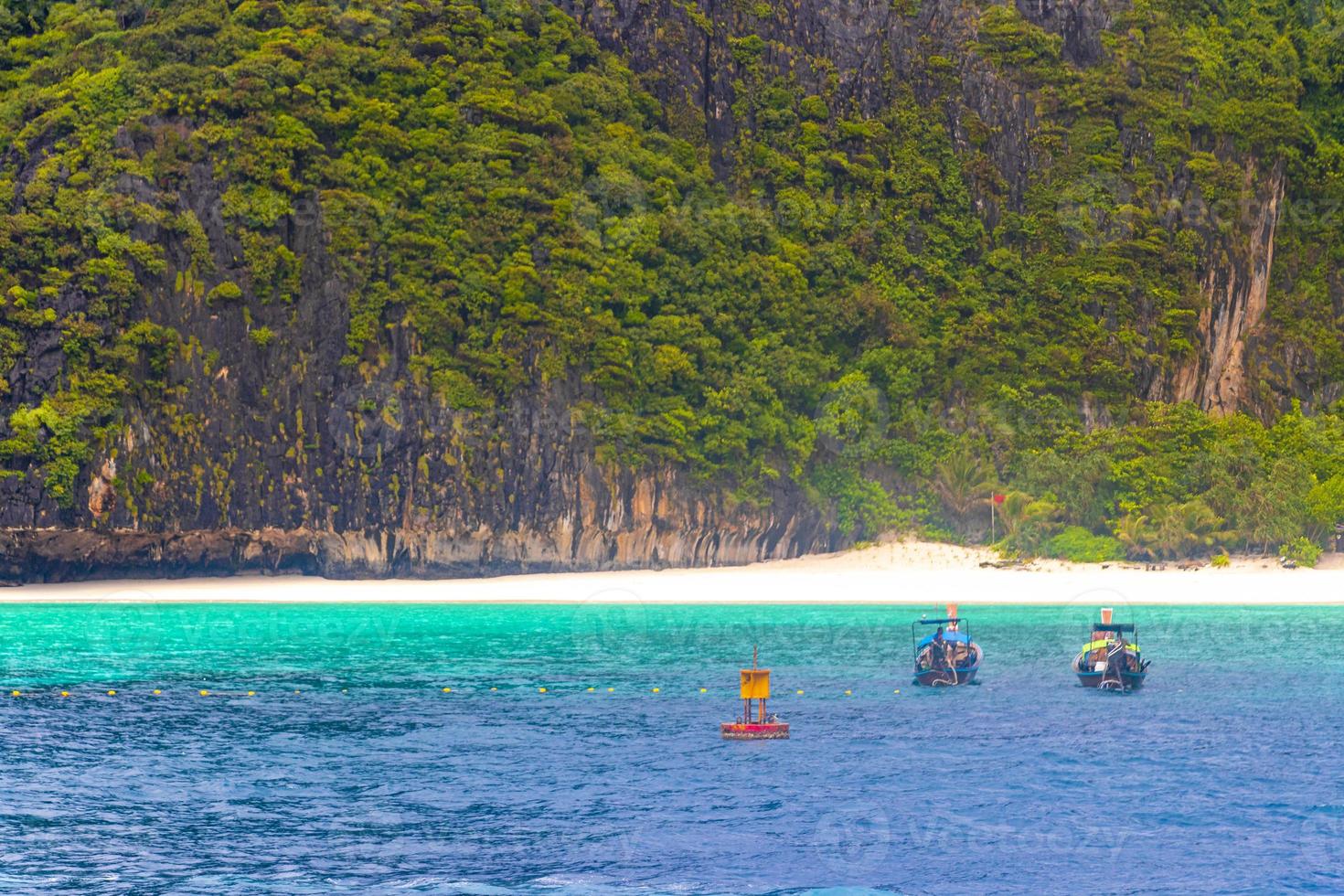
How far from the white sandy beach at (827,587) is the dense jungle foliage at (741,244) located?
11.7ft

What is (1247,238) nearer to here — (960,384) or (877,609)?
(960,384)

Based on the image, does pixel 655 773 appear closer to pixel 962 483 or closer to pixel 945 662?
pixel 945 662

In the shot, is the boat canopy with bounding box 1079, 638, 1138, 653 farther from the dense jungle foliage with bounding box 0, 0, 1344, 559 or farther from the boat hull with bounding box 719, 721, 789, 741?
the dense jungle foliage with bounding box 0, 0, 1344, 559

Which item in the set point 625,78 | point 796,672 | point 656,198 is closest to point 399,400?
point 656,198

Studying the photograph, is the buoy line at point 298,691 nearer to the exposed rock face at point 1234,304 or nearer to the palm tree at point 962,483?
the palm tree at point 962,483

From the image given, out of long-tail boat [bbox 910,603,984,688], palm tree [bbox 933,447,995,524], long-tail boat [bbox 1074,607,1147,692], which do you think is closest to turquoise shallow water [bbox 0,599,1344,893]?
long-tail boat [bbox 1074,607,1147,692]

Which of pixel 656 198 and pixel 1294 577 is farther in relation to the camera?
pixel 656 198

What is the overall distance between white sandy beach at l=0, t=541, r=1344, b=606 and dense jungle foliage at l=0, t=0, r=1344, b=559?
3.56m

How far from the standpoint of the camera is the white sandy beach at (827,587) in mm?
86625

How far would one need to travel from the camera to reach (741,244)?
108m

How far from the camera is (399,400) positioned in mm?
97062

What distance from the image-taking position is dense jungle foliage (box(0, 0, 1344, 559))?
95.8 m

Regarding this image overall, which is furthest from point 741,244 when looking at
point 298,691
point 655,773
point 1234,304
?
point 655,773

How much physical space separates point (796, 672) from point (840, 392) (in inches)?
2180
